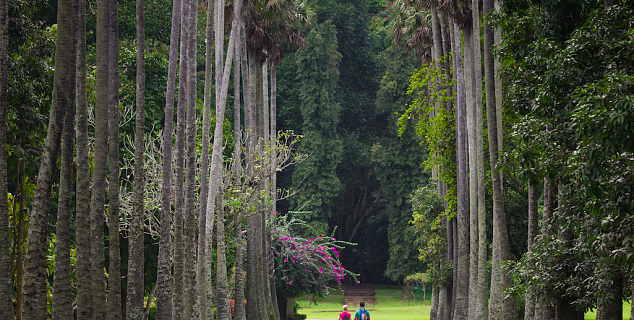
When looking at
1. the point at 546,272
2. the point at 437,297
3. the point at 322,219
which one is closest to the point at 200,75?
the point at 322,219

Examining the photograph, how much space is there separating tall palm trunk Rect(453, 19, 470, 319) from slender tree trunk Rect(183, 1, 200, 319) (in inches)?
341

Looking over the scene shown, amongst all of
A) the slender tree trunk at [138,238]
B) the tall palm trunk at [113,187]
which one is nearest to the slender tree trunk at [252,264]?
the slender tree trunk at [138,238]

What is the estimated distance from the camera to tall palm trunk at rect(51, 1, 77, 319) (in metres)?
8.26

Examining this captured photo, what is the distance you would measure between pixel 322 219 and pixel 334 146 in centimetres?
487

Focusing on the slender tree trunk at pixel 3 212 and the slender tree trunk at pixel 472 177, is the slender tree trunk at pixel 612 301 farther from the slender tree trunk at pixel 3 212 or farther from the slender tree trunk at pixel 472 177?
the slender tree trunk at pixel 472 177

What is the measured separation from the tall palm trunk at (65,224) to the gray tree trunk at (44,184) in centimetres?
9

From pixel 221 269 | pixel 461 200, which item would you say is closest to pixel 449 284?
pixel 461 200

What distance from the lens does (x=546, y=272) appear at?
9.55m

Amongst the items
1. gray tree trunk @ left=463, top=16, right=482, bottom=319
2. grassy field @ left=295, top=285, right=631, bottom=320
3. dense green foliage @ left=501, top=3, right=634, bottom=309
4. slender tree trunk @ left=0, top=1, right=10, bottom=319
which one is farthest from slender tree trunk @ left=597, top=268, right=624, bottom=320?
grassy field @ left=295, top=285, right=631, bottom=320

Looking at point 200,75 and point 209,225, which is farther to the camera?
point 200,75

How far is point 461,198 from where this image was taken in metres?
19.5

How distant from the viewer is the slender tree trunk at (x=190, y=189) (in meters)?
13.9

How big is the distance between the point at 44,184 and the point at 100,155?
1.28m

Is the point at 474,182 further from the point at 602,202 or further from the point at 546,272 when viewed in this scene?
the point at 602,202
